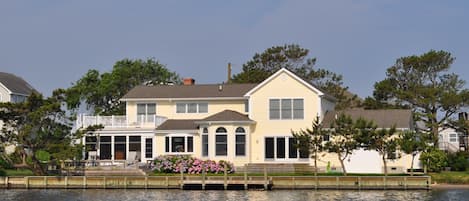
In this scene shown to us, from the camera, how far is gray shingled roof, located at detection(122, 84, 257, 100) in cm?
5787

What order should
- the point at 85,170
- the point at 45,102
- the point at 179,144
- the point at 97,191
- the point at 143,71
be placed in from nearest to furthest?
the point at 97,191 < the point at 45,102 < the point at 85,170 < the point at 179,144 < the point at 143,71

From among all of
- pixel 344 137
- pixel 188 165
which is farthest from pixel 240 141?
pixel 344 137

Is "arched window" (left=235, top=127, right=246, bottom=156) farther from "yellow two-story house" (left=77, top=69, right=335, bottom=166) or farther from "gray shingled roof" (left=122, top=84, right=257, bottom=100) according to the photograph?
"gray shingled roof" (left=122, top=84, right=257, bottom=100)

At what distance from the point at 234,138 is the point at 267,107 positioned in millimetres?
3346

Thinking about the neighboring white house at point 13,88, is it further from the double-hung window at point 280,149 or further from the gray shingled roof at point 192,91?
the double-hung window at point 280,149

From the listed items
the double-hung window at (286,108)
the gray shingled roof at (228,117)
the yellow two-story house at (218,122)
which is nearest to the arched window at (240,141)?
the yellow two-story house at (218,122)

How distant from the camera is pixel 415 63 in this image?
208 feet

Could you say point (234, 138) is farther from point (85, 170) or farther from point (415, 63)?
point (415, 63)

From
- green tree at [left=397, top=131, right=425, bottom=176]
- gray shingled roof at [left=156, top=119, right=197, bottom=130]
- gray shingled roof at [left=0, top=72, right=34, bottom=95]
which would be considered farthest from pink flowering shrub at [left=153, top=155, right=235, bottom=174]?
gray shingled roof at [left=0, top=72, right=34, bottom=95]

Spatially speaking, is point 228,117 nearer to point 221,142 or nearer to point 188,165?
point 221,142

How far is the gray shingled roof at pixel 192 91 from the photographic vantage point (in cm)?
5787

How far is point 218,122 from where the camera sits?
52.4 meters

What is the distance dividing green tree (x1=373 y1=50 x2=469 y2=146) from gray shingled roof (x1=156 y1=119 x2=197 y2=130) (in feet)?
59.8

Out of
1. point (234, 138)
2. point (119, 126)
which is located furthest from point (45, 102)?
point (234, 138)
